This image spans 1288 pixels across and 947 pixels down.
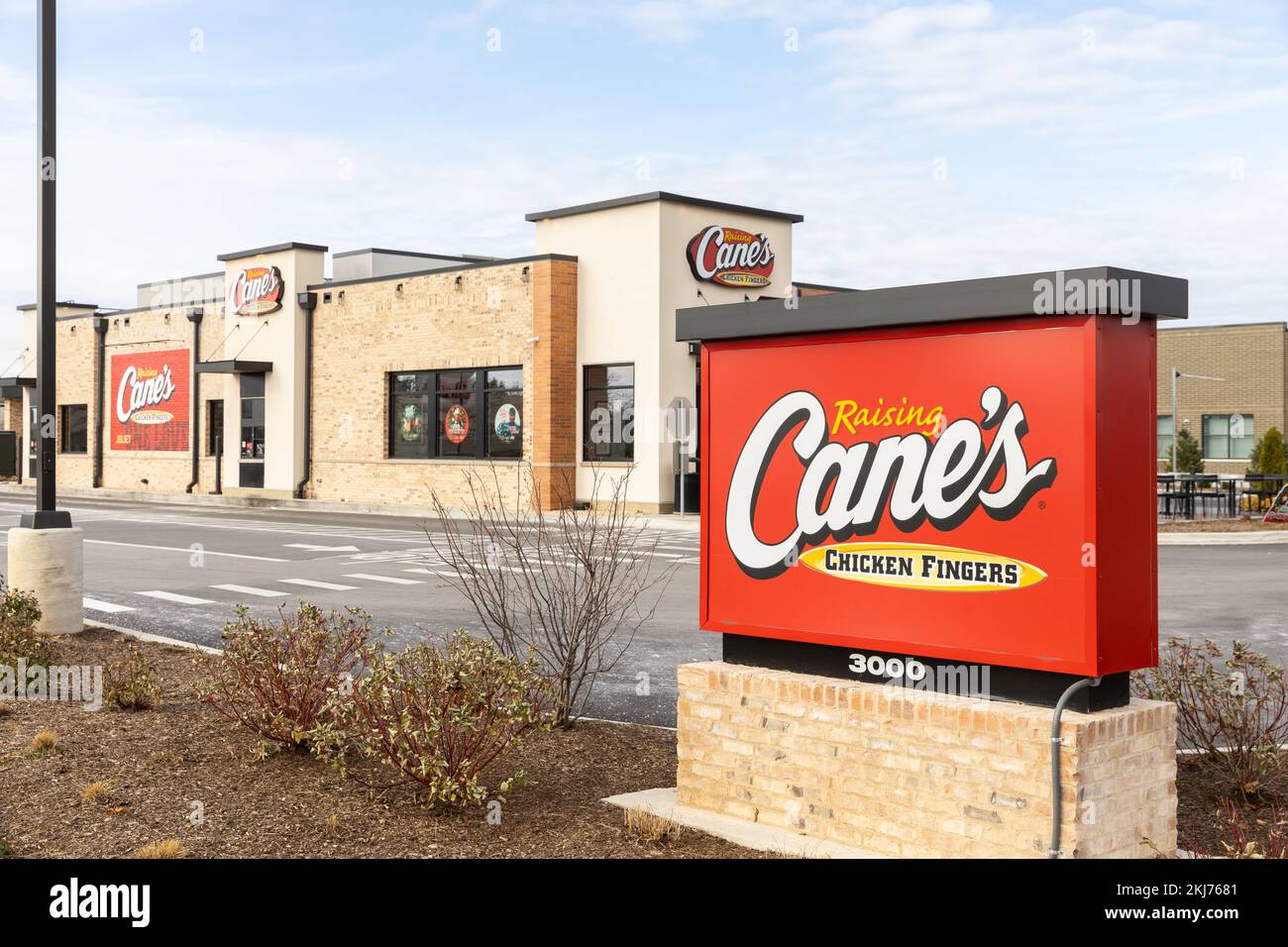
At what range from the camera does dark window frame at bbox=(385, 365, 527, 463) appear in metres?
34.9

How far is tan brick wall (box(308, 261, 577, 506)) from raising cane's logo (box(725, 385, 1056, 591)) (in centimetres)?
2575

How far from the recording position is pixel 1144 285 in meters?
5.15

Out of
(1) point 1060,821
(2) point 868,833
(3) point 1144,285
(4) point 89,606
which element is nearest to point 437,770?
(2) point 868,833

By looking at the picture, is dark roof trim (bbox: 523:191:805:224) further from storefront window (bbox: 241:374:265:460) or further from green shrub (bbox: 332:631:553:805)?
green shrub (bbox: 332:631:553:805)

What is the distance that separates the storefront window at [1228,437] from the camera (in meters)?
63.0

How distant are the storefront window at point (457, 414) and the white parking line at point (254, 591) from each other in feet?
57.2

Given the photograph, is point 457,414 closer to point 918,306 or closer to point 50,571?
point 50,571

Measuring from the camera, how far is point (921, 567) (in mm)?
5555

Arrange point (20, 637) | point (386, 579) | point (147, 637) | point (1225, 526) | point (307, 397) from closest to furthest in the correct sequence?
1. point (20, 637)
2. point (147, 637)
3. point (386, 579)
4. point (1225, 526)
5. point (307, 397)

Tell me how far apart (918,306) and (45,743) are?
5217 mm

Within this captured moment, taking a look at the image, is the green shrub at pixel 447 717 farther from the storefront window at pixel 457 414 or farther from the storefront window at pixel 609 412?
the storefront window at pixel 457 414

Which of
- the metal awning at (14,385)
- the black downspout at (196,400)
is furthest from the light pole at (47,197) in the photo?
the metal awning at (14,385)

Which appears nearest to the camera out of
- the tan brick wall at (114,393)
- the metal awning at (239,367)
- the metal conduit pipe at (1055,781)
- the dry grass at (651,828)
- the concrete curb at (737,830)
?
the metal conduit pipe at (1055,781)

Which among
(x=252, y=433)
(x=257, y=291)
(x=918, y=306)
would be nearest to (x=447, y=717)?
(x=918, y=306)
